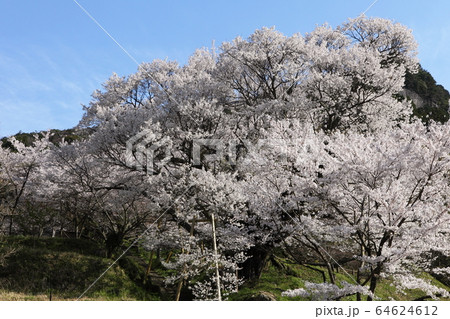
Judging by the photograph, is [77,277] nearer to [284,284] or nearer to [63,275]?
[63,275]

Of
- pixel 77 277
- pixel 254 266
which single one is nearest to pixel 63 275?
pixel 77 277

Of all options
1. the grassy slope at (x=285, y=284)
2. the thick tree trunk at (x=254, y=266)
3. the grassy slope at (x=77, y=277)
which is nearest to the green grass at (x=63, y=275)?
the grassy slope at (x=77, y=277)

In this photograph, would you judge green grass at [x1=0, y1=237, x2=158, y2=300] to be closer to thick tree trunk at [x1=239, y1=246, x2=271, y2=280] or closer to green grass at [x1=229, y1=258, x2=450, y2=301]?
thick tree trunk at [x1=239, y1=246, x2=271, y2=280]

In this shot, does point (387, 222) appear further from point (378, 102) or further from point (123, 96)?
point (123, 96)

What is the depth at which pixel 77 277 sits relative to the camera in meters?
14.5

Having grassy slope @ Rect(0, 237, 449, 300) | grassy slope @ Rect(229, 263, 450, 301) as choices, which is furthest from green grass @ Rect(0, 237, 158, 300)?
grassy slope @ Rect(229, 263, 450, 301)

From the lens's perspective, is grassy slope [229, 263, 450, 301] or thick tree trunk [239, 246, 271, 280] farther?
thick tree trunk [239, 246, 271, 280]

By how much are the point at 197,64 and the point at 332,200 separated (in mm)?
13933

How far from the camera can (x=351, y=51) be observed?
55.3 ft

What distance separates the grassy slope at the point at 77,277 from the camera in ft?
43.7

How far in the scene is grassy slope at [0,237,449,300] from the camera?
1333 centimetres

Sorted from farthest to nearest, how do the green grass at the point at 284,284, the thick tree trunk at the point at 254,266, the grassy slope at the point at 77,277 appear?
the thick tree trunk at the point at 254,266, the green grass at the point at 284,284, the grassy slope at the point at 77,277

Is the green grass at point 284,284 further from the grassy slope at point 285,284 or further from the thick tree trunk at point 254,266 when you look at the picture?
the thick tree trunk at point 254,266

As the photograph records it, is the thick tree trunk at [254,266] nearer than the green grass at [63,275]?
No
